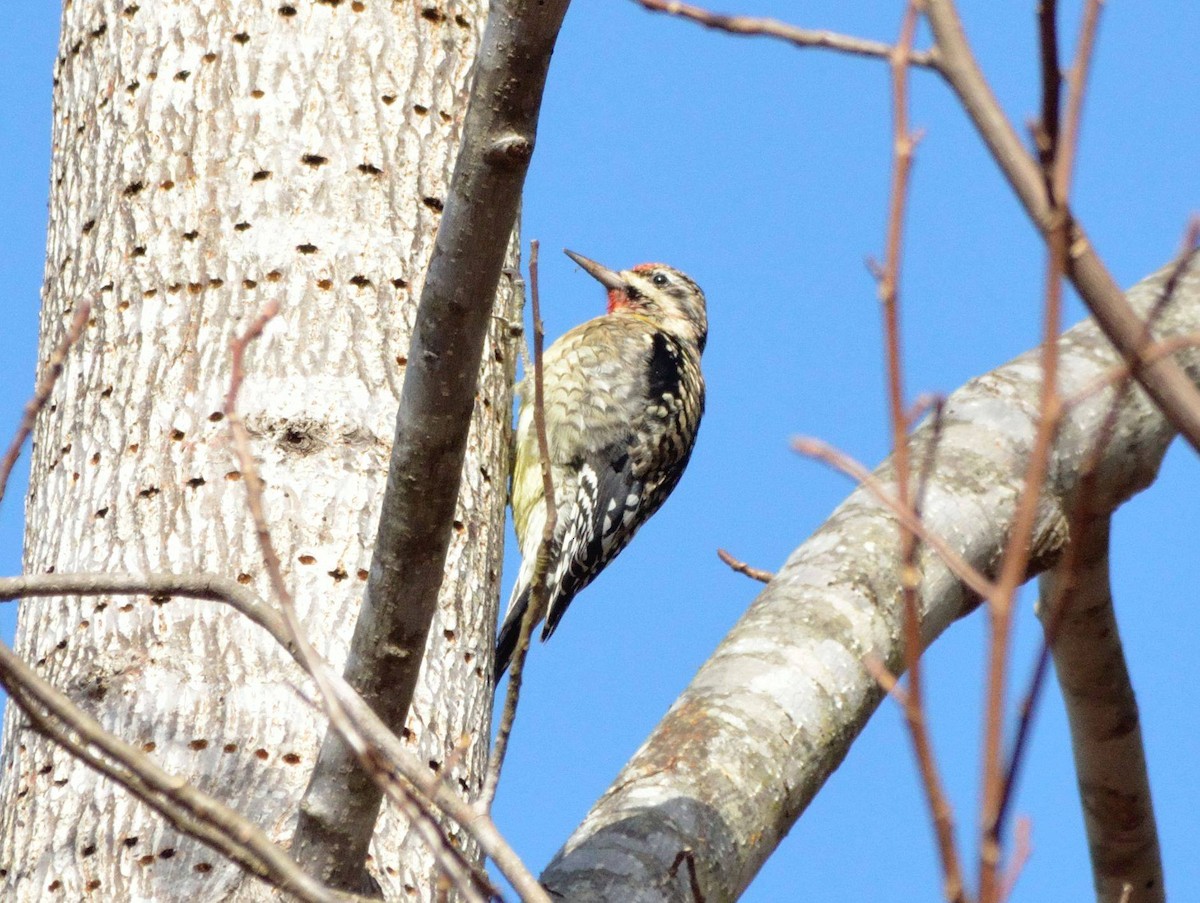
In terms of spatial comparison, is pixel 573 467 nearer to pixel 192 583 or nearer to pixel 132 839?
pixel 132 839

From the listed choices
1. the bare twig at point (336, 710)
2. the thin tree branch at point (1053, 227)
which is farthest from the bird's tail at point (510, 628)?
the thin tree branch at point (1053, 227)

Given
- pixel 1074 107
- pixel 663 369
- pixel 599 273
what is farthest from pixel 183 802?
pixel 599 273

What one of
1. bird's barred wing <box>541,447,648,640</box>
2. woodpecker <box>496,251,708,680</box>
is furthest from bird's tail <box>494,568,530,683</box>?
bird's barred wing <box>541,447,648,640</box>

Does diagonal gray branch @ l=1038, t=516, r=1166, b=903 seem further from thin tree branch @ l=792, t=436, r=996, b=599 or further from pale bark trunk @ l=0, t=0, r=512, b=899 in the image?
thin tree branch @ l=792, t=436, r=996, b=599

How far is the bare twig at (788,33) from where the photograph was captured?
0.99 metres

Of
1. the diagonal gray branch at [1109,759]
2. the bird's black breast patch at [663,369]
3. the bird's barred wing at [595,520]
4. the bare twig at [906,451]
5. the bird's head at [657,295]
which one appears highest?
the bird's head at [657,295]

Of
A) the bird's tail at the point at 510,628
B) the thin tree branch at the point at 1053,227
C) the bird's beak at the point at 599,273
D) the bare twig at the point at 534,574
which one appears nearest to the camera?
the thin tree branch at the point at 1053,227

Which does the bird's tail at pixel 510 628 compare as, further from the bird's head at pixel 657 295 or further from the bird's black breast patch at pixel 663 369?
the bird's head at pixel 657 295

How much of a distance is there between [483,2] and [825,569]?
143 centimetres

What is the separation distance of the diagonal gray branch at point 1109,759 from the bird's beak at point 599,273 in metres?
3.17

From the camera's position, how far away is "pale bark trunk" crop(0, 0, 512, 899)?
2.50 metres

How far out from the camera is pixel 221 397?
2.78 metres

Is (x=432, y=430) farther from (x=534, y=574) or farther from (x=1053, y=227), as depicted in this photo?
(x=1053, y=227)

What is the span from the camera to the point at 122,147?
3.05 m
